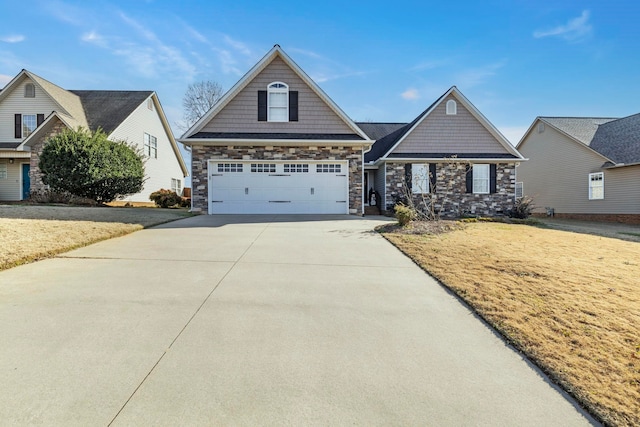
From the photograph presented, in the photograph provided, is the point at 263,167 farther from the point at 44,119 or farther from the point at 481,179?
the point at 44,119

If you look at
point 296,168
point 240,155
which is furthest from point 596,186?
point 240,155

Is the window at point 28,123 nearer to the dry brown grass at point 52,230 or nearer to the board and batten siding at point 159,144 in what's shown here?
the board and batten siding at point 159,144

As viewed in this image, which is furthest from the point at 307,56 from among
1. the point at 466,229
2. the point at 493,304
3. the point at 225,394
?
the point at 225,394

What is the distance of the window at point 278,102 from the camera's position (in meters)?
14.4

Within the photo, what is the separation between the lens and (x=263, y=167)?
550 inches

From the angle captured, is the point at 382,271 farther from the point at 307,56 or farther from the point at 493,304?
the point at 307,56

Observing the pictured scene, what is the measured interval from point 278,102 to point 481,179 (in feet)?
36.6

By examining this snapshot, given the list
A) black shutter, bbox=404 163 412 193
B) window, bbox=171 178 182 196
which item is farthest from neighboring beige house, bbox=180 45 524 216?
window, bbox=171 178 182 196

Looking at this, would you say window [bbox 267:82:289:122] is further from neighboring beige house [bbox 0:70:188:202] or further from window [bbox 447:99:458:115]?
neighboring beige house [bbox 0:70:188:202]

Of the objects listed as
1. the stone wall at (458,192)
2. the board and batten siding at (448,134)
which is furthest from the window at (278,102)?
the board and batten siding at (448,134)

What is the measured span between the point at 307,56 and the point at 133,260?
49.7 feet

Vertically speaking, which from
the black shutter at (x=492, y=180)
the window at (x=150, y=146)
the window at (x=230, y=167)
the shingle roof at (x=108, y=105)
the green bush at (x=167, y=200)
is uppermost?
the shingle roof at (x=108, y=105)

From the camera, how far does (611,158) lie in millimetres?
16891

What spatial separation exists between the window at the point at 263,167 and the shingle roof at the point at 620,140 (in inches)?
709
